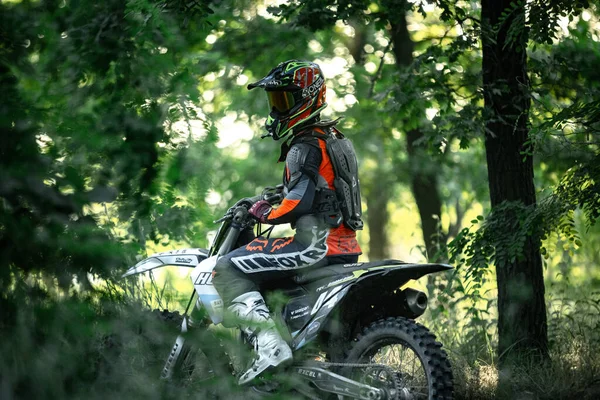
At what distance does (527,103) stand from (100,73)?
469 cm

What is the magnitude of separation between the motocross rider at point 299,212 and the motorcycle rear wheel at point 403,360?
1.74ft

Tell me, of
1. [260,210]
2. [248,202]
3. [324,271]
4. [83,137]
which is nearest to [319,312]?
[324,271]

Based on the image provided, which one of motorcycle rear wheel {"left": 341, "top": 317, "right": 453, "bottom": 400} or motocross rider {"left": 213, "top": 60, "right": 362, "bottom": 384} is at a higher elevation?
motocross rider {"left": 213, "top": 60, "right": 362, "bottom": 384}

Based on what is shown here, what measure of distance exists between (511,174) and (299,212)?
7.16ft

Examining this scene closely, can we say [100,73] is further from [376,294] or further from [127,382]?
[376,294]

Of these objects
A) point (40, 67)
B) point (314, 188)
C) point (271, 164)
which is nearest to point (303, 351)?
point (314, 188)

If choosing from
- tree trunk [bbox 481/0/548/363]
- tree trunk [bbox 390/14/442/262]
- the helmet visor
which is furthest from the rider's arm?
tree trunk [bbox 390/14/442/262]

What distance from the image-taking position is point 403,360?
4.85m

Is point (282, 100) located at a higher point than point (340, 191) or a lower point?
higher

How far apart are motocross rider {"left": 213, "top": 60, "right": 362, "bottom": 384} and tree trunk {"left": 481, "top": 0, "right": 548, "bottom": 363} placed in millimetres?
1647

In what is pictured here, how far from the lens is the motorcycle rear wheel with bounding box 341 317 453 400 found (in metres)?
4.54

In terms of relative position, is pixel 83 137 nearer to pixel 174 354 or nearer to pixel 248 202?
pixel 174 354

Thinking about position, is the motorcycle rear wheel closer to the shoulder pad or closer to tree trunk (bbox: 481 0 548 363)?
the shoulder pad

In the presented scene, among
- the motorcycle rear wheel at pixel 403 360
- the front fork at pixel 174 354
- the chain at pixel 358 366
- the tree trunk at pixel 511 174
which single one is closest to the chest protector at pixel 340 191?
the motorcycle rear wheel at pixel 403 360
